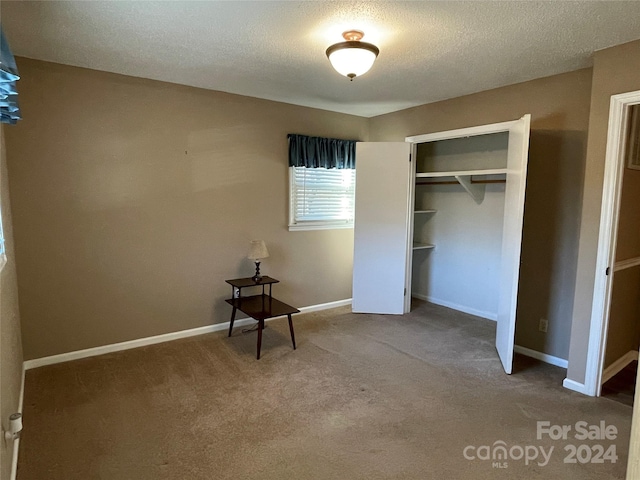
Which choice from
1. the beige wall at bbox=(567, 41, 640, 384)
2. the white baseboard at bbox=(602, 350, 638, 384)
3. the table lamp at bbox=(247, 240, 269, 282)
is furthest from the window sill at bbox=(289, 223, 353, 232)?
the white baseboard at bbox=(602, 350, 638, 384)

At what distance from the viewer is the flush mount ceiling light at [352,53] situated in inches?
93.3

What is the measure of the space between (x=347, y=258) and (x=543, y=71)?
112 inches

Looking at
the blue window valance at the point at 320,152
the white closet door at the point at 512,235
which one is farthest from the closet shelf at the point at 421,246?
the white closet door at the point at 512,235

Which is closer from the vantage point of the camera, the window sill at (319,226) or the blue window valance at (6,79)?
the blue window valance at (6,79)

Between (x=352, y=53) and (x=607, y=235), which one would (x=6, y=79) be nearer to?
(x=352, y=53)

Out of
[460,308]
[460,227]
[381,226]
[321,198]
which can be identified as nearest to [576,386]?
[460,308]

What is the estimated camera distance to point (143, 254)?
3525mm

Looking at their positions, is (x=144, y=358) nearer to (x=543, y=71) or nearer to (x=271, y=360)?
(x=271, y=360)

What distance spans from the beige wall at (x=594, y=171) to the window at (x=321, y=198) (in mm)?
2663

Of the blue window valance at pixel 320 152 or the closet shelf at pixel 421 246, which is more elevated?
the blue window valance at pixel 320 152

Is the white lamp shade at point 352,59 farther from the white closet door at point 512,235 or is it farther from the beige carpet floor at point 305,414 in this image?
the beige carpet floor at point 305,414

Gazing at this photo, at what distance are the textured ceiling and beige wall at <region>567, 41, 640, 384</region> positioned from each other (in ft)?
0.41

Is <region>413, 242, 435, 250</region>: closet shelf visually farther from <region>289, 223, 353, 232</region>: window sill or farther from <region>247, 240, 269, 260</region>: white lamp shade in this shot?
<region>247, 240, 269, 260</region>: white lamp shade

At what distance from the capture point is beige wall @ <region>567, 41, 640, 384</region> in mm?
2516
